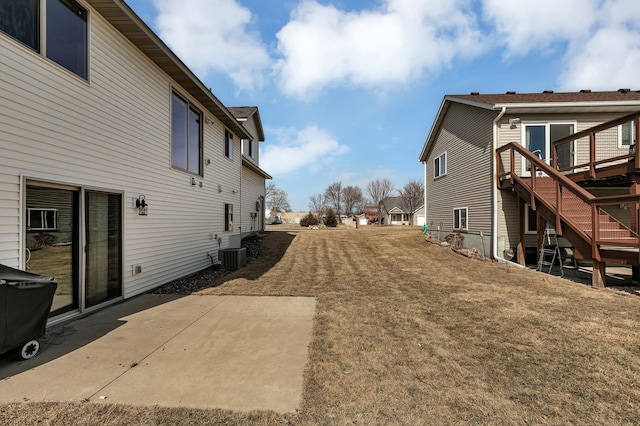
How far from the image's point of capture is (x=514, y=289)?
6414 mm

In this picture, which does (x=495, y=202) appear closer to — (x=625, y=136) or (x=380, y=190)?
(x=625, y=136)

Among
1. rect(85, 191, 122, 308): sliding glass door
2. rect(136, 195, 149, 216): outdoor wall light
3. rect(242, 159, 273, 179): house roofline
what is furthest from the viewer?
rect(242, 159, 273, 179): house roofline

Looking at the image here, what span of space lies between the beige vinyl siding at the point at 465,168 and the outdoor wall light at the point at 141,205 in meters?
10.7

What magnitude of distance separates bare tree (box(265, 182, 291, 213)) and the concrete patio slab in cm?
5873

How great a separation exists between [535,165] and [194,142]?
33.2 ft

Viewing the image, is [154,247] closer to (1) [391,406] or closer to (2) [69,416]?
(2) [69,416]

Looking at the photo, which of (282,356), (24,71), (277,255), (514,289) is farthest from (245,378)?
(277,255)

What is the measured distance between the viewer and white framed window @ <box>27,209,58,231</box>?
4031 mm

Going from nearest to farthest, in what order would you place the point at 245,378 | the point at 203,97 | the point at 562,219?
the point at 245,378 → the point at 562,219 → the point at 203,97

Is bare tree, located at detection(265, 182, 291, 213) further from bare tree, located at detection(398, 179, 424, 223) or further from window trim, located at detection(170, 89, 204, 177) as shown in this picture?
window trim, located at detection(170, 89, 204, 177)

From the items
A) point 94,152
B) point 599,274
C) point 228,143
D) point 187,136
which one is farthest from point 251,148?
point 599,274

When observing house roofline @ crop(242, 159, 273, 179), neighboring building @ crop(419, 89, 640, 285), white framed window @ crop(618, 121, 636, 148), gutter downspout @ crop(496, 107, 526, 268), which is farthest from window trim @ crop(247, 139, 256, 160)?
white framed window @ crop(618, 121, 636, 148)

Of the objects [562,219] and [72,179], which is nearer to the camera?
[72,179]

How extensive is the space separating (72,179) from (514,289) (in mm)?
8590
